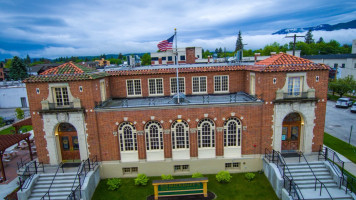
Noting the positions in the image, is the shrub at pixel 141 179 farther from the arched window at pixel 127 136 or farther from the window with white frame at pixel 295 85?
the window with white frame at pixel 295 85

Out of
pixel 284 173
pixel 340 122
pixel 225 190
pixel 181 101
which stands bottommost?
pixel 225 190

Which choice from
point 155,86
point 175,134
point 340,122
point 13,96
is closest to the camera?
point 175,134

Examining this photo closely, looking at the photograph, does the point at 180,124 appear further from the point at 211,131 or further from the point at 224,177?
the point at 224,177

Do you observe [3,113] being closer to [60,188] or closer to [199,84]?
[60,188]

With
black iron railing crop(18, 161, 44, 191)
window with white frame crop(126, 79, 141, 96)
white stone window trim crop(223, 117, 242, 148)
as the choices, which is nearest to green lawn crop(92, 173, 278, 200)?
white stone window trim crop(223, 117, 242, 148)

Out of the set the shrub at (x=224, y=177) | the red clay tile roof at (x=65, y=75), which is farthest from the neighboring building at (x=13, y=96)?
the shrub at (x=224, y=177)

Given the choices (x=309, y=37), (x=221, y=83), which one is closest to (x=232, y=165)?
(x=221, y=83)
